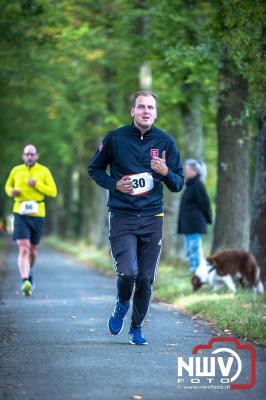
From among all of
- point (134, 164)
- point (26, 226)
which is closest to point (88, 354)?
point (134, 164)

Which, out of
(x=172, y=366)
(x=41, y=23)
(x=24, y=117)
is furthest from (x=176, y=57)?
(x=24, y=117)

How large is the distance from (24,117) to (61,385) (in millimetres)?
31353

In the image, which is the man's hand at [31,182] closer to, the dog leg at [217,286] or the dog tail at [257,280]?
the dog leg at [217,286]

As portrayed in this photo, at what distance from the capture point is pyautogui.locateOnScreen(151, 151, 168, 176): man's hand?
823 cm

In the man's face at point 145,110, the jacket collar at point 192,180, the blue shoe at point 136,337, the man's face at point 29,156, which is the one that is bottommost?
the blue shoe at point 136,337

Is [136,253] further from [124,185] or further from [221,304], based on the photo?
[221,304]

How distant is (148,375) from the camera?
6902 mm

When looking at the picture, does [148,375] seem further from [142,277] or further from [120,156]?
[120,156]

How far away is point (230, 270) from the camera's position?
13688 mm

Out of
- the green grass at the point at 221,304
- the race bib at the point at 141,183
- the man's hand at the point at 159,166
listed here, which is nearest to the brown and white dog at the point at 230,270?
the green grass at the point at 221,304

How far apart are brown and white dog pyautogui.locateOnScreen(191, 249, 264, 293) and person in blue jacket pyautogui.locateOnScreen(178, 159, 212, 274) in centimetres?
190

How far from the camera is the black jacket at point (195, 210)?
52.6 ft

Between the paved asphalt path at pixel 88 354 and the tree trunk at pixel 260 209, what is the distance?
1798 mm

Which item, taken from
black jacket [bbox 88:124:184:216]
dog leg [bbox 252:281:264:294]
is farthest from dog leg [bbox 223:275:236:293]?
black jacket [bbox 88:124:184:216]
